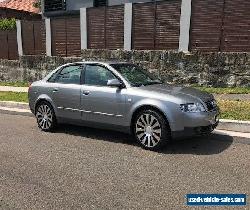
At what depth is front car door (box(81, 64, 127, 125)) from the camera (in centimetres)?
705

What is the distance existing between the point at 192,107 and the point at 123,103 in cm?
136

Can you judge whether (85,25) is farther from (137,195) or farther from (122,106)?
(137,195)

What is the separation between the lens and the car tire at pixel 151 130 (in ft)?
21.3

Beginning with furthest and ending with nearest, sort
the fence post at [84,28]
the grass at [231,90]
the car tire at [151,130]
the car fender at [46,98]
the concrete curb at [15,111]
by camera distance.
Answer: the fence post at [84,28], the grass at [231,90], the concrete curb at [15,111], the car fender at [46,98], the car tire at [151,130]

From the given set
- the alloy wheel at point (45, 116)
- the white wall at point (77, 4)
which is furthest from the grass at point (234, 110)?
the white wall at point (77, 4)

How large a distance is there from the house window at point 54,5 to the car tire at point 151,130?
1857cm

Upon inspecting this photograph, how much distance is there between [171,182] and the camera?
509 centimetres

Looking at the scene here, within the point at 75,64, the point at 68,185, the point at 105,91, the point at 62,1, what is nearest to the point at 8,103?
the point at 75,64

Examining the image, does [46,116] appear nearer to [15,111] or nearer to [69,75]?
[69,75]

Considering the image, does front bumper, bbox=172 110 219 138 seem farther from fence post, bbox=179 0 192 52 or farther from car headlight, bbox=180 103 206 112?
fence post, bbox=179 0 192 52

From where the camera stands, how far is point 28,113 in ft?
35.5

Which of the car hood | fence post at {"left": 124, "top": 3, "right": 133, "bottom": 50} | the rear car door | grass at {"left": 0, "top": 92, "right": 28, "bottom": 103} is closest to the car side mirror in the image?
the car hood

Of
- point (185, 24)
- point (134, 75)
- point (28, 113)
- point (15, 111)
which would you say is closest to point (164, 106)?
point (134, 75)

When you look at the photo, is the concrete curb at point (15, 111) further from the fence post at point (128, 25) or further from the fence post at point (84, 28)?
the fence post at point (84, 28)
